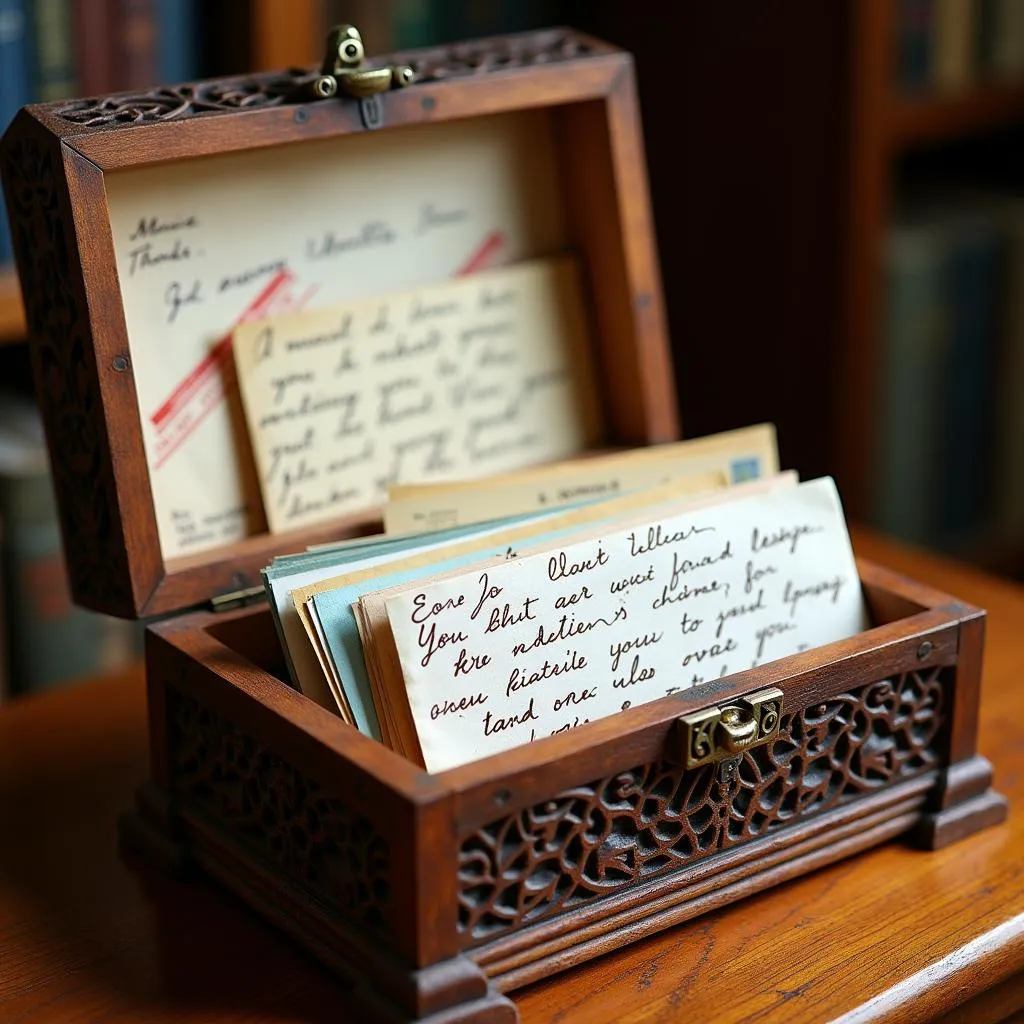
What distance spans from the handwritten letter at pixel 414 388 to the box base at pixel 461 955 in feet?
0.66

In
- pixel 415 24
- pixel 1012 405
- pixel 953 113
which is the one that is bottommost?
pixel 1012 405

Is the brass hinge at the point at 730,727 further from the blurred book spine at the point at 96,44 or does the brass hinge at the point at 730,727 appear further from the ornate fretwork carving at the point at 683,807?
the blurred book spine at the point at 96,44

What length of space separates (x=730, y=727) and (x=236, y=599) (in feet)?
0.97

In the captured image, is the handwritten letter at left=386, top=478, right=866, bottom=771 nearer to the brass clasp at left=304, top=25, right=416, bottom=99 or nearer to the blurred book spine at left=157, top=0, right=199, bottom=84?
the brass clasp at left=304, top=25, right=416, bottom=99

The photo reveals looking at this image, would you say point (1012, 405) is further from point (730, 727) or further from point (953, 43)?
point (730, 727)

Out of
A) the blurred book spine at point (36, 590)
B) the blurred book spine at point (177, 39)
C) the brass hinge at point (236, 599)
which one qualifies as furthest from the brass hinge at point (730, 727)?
the blurred book spine at point (177, 39)

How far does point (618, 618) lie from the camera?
0.87 m

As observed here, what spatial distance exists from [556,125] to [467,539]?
32cm

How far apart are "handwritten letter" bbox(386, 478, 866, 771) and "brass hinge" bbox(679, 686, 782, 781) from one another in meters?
0.07

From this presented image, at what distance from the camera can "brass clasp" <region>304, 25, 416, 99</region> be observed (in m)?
0.93

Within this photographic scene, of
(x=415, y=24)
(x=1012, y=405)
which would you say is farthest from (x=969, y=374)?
(x=415, y=24)

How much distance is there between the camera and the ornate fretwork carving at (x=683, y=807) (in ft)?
2.54

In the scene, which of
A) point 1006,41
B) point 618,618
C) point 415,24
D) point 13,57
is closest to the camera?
point 618,618

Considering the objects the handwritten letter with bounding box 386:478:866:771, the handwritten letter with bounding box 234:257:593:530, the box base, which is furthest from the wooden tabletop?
the handwritten letter with bounding box 234:257:593:530
